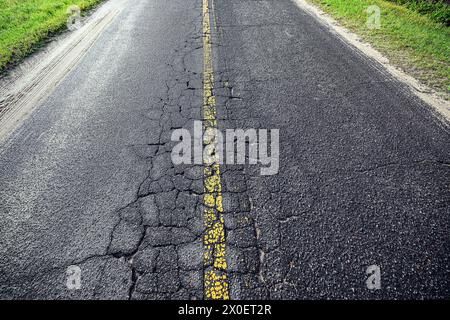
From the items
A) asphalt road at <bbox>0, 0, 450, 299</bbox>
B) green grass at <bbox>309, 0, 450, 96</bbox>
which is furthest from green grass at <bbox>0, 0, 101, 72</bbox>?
green grass at <bbox>309, 0, 450, 96</bbox>

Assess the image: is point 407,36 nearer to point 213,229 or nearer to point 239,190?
point 239,190

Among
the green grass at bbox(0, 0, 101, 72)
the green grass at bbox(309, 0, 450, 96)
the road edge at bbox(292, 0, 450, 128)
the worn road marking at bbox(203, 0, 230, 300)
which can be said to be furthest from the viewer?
the green grass at bbox(0, 0, 101, 72)

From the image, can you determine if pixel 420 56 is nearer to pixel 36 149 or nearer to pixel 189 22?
pixel 189 22

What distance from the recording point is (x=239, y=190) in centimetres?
280

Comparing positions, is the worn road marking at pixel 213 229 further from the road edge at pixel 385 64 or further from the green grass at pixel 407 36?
the green grass at pixel 407 36

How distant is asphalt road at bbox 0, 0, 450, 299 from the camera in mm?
2146

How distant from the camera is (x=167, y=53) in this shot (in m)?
5.48

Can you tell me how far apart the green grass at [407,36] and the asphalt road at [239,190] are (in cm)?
79

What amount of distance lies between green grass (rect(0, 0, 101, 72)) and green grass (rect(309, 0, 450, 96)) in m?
7.42

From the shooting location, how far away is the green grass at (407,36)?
461 cm

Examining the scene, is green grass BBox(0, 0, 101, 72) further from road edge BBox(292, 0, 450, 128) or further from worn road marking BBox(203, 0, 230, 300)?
road edge BBox(292, 0, 450, 128)

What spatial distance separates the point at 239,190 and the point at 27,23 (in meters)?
7.99
